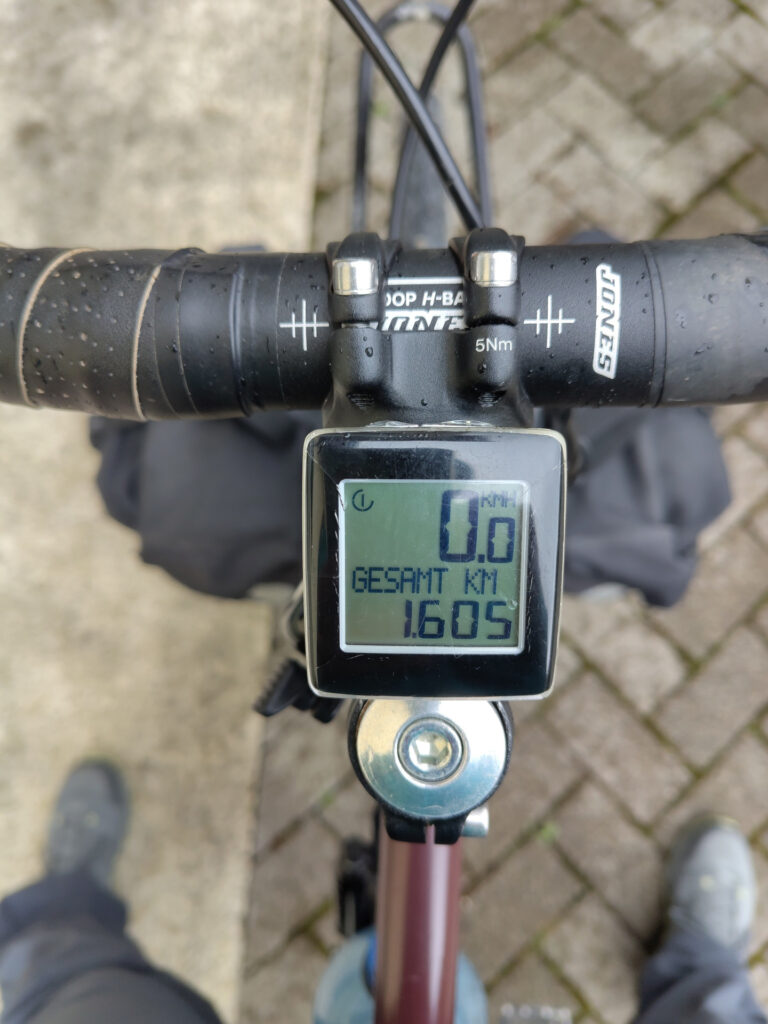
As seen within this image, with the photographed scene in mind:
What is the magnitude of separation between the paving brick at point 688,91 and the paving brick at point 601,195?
0.78 ft

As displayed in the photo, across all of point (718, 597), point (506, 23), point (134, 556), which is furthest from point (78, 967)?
point (506, 23)

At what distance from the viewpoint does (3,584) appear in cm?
207

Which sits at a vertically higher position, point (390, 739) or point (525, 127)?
point (525, 127)

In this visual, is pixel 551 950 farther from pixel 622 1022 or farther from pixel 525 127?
pixel 525 127

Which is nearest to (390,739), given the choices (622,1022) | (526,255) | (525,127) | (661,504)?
(526,255)

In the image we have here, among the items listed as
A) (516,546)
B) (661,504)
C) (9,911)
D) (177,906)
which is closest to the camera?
(516,546)

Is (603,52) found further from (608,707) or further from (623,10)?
(608,707)

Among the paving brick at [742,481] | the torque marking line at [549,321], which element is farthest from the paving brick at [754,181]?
the torque marking line at [549,321]

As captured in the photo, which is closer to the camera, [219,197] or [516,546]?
[516,546]

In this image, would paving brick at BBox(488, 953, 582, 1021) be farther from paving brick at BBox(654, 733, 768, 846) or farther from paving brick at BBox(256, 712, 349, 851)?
paving brick at BBox(256, 712, 349, 851)

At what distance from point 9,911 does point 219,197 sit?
81.8 inches

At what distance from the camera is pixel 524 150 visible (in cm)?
241

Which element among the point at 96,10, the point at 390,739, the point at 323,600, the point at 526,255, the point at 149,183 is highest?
the point at 96,10

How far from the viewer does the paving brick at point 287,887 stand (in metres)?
2.00
